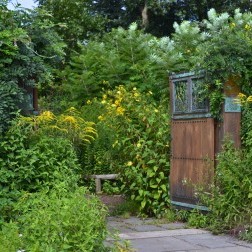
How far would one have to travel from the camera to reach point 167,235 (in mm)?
7586

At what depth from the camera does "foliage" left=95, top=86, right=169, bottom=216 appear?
9.12 meters

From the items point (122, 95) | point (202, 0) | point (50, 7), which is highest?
point (202, 0)

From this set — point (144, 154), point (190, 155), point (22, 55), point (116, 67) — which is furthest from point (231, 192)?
point (116, 67)

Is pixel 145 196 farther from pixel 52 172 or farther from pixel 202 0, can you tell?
pixel 202 0

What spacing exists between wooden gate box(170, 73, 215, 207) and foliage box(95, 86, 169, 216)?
0.20m

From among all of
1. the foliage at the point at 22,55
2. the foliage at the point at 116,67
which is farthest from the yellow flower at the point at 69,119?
the foliage at the point at 116,67

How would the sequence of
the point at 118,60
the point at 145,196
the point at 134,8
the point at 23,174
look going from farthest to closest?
1. the point at 134,8
2. the point at 118,60
3. the point at 145,196
4. the point at 23,174

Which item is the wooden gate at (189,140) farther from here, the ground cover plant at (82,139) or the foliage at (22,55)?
the foliage at (22,55)

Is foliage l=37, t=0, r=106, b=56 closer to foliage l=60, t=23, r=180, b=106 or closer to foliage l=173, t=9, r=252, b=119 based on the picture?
foliage l=60, t=23, r=180, b=106

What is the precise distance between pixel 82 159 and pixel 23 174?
5118 mm

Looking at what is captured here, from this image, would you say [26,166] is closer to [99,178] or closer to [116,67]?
[99,178]

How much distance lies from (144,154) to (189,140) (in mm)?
768

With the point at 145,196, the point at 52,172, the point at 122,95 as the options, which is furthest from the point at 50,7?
the point at 52,172

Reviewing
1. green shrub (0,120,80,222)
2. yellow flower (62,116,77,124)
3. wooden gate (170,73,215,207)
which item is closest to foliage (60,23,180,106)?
wooden gate (170,73,215,207)
